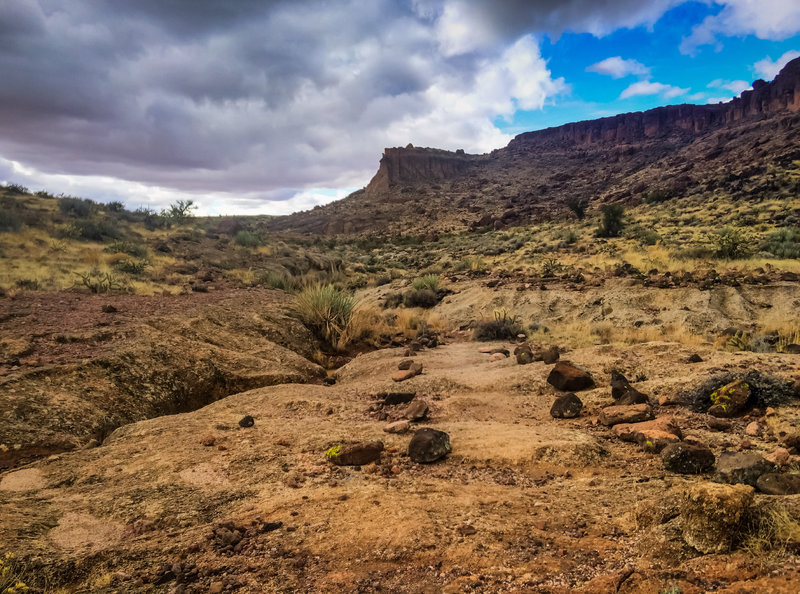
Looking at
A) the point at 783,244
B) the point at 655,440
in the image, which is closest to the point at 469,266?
the point at 783,244

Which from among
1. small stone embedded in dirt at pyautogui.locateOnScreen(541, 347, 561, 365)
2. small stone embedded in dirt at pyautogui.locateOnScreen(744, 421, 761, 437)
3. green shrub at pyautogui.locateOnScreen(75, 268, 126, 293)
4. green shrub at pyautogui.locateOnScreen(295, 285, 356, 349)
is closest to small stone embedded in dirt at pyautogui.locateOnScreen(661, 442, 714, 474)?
small stone embedded in dirt at pyautogui.locateOnScreen(744, 421, 761, 437)

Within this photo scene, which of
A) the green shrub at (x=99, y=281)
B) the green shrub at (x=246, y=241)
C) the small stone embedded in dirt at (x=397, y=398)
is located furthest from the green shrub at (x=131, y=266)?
the small stone embedded in dirt at (x=397, y=398)

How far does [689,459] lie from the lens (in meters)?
2.74

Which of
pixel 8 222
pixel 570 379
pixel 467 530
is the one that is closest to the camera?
pixel 467 530

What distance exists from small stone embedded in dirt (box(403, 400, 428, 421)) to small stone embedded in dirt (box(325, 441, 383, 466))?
1.04 meters

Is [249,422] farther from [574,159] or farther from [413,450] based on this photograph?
[574,159]

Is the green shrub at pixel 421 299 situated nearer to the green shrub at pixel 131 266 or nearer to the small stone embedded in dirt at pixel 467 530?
the green shrub at pixel 131 266

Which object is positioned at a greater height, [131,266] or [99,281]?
[131,266]

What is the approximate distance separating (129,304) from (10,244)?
9006mm

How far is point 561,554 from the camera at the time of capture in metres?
2.05

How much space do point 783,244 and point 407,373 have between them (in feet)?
49.1

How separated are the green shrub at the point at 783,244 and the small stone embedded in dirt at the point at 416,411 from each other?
14703 millimetres

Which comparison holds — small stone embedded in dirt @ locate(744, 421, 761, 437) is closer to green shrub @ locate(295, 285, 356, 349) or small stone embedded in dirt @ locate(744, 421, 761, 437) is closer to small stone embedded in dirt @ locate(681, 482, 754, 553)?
small stone embedded in dirt @ locate(681, 482, 754, 553)

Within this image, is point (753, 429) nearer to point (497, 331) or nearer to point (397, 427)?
point (397, 427)
